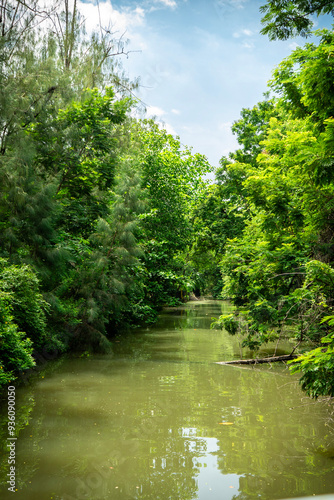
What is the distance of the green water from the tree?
5787mm

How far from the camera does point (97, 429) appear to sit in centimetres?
642

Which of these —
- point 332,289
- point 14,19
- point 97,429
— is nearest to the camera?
point 97,429

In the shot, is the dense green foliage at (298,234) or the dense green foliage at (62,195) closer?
the dense green foliage at (298,234)

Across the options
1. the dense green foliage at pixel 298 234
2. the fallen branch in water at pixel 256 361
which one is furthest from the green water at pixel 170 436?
the dense green foliage at pixel 298 234

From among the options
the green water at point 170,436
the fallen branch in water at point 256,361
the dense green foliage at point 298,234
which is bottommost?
the green water at point 170,436

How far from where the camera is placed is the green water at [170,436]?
4656 millimetres

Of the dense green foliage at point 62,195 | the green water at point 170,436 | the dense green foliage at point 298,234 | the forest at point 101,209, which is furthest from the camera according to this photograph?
the dense green foliage at point 62,195

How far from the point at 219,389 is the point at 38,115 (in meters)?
9.60

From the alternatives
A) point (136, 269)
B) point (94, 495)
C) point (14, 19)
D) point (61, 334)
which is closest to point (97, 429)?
point (94, 495)

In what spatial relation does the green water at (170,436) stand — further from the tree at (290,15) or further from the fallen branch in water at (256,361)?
the tree at (290,15)

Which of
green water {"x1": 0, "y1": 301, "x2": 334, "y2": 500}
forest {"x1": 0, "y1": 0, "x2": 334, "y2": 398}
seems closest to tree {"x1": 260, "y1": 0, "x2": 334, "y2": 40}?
forest {"x1": 0, "y1": 0, "x2": 334, "y2": 398}

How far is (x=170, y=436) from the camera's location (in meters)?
6.20

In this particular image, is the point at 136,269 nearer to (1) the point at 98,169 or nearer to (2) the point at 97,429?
(1) the point at 98,169

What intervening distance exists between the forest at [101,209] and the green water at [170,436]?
3.02 feet
